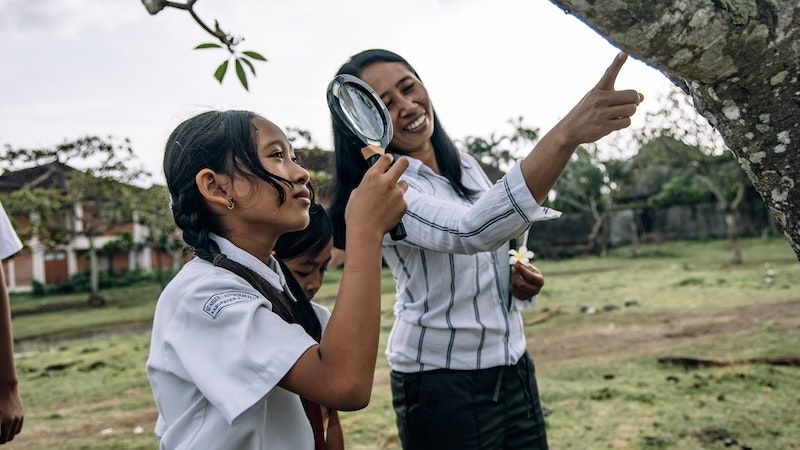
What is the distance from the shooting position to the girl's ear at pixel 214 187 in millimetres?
1518

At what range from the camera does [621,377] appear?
18.2ft

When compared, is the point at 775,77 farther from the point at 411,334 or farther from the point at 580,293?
the point at 580,293

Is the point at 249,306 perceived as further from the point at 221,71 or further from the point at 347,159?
the point at 347,159

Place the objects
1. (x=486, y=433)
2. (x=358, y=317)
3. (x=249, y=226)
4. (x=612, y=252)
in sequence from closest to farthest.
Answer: (x=358, y=317), (x=249, y=226), (x=486, y=433), (x=612, y=252)

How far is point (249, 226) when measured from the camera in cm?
158

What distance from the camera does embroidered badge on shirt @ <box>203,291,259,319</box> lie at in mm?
1337

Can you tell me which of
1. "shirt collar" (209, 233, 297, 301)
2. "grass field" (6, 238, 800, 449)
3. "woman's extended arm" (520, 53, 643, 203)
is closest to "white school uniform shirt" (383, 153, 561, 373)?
"woman's extended arm" (520, 53, 643, 203)

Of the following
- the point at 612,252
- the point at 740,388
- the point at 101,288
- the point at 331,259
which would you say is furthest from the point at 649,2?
the point at 101,288

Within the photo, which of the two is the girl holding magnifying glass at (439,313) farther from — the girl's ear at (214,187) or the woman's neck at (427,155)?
the girl's ear at (214,187)

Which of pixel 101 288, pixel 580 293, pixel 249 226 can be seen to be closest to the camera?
pixel 249 226

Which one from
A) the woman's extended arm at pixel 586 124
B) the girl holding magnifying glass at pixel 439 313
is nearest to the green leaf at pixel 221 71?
the girl holding magnifying glass at pixel 439 313

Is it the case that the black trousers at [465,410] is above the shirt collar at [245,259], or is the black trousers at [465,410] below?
below

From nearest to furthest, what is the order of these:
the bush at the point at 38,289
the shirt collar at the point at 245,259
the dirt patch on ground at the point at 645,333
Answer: the shirt collar at the point at 245,259 < the dirt patch on ground at the point at 645,333 < the bush at the point at 38,289

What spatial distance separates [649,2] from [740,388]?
433 centimetres
